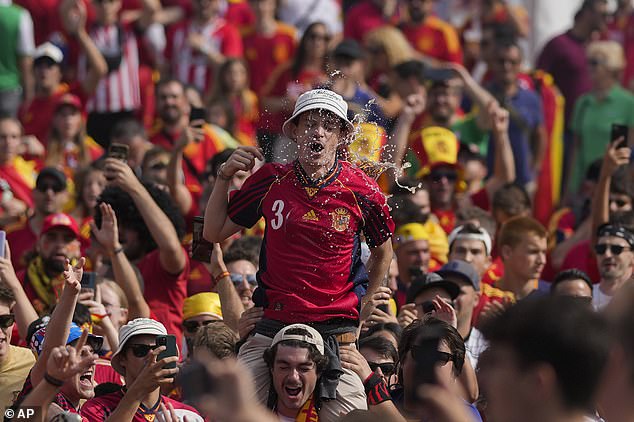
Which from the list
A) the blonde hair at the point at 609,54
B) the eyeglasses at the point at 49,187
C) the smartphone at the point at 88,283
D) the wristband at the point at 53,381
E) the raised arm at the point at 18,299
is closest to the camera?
the wristband at the point at 53,381

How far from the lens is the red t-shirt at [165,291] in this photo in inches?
376

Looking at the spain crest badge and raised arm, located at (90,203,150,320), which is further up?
the spain crest badge

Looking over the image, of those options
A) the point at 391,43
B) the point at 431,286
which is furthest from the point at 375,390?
the point at 391,43

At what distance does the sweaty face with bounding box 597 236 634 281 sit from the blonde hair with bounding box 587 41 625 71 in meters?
4.57

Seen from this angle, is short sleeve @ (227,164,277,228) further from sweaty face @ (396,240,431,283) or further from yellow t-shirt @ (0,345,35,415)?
sweaty face @ (396,240,431,283)

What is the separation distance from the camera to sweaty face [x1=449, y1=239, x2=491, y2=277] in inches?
406

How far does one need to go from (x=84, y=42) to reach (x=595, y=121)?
207 inches

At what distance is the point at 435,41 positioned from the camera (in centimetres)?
1636

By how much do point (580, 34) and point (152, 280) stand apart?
25.2 feet

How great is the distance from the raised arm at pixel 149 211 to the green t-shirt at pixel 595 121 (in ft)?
19.3

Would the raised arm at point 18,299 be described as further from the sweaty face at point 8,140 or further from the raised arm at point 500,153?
the raised arm at point 500,153

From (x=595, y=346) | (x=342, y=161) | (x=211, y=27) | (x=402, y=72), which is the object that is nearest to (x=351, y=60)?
(x=402, y=72)

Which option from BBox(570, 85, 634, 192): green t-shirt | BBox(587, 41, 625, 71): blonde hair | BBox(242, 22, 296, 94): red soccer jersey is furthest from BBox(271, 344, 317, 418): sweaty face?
A: BBox(242, 22, 296, 94): red soccer jersey

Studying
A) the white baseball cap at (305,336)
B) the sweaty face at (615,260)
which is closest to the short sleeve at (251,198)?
the white baseball cap at (305,336)
